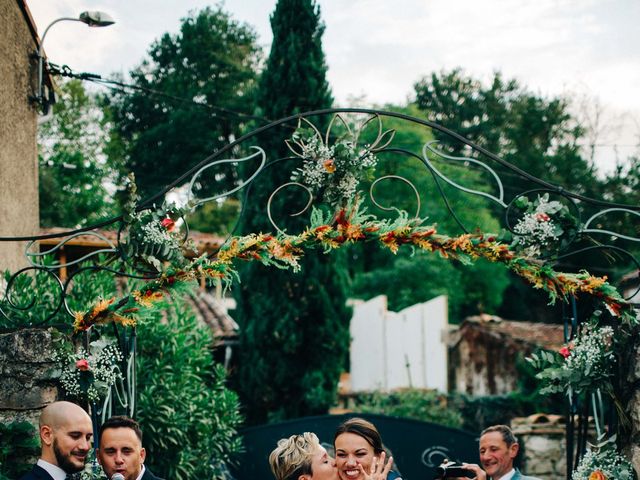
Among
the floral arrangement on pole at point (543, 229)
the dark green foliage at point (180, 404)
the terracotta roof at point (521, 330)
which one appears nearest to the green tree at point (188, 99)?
the terracotta roof at point (521, 330)

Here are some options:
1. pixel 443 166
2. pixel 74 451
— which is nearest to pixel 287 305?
pixel 74 451

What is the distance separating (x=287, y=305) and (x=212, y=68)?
43.5 ft

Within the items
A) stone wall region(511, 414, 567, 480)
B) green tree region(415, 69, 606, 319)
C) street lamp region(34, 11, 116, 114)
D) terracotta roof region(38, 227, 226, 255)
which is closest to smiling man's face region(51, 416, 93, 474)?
street lamp region(34, 11, 116, 114)

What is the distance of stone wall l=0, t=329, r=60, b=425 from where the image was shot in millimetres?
4922

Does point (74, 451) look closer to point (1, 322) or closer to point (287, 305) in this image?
point (1, 322)

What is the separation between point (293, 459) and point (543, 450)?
19.3 feet

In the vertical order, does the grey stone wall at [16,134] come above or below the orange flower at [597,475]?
above

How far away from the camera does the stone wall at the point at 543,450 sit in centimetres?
895

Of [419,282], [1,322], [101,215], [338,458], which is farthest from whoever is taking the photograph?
[419,282]

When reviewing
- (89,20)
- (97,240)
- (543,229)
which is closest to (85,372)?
(543,229)

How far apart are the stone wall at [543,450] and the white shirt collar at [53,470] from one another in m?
6.08

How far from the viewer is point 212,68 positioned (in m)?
22.8

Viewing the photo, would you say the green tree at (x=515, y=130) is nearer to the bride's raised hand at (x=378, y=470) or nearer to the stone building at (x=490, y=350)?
the stone building at (x=490, y=350)

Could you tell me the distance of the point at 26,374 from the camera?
16.3 ft
